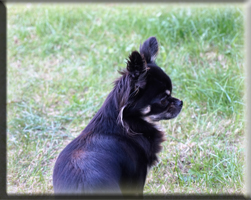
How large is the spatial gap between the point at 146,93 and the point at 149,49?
A: 653mm

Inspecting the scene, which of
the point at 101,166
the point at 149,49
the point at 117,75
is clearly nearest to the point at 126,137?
the point at 101,166

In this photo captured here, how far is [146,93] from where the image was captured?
10.6 ft

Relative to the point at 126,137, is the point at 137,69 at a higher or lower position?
higher

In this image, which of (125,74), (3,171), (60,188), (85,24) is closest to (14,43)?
(85,24)

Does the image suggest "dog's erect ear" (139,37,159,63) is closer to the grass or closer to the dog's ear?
the dog's ear

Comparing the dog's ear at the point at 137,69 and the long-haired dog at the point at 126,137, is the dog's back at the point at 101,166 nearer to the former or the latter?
the long-haired dog at the point at 126,137

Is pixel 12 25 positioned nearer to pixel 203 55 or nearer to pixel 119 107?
pixel 203 55

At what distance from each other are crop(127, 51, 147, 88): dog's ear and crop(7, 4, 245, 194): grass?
148cm

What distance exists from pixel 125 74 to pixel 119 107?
1.18 ft

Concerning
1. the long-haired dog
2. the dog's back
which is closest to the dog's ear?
the long-haired dog

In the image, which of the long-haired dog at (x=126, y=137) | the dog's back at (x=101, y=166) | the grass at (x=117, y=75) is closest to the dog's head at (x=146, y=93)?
the long-haired dog at (x=126, y=137)

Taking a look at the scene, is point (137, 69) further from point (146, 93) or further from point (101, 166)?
point (101, 166)

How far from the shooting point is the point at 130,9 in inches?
278

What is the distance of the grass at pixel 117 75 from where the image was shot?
4.07 m
